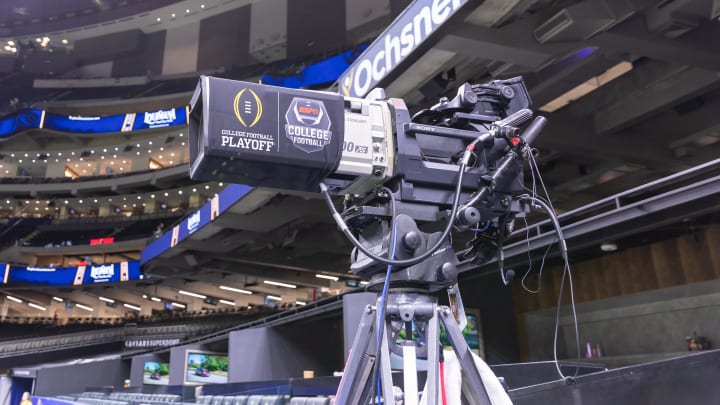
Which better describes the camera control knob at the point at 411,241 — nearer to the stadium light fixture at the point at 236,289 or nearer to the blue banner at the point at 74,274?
the blue banner at the point at 74,274

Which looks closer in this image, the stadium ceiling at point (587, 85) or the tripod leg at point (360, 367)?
the tripod leg at point (360, 367)

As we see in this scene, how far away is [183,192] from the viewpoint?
34750 mm

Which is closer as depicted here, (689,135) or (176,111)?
(689,135)

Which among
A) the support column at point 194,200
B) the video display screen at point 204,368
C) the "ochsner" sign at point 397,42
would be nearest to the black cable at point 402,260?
the "ochsner" sign at point 397,42

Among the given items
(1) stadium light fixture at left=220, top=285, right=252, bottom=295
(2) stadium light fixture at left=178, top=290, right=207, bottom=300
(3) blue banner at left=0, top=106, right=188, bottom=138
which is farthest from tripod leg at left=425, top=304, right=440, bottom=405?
(3) blue banner at left=0, top=106, right=188, bottom=138

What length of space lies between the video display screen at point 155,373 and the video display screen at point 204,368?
13.1 feet

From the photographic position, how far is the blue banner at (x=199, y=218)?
980 centimetres

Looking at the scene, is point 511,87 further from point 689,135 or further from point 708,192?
point 689,135

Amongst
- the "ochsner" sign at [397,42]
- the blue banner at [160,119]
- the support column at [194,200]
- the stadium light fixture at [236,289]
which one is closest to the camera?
the "ochsner" sign at [397,42]

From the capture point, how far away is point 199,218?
39.1ft

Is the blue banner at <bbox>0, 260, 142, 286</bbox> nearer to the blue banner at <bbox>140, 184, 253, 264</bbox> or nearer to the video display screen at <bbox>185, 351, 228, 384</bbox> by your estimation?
the blue banner at <bbox>140, 184, 253, 264</bbox>

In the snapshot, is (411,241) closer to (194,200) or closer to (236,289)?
(236,289)

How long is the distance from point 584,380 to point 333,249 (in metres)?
12.3

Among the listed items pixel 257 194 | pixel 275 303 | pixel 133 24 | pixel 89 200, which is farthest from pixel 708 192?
pixel 89 200
